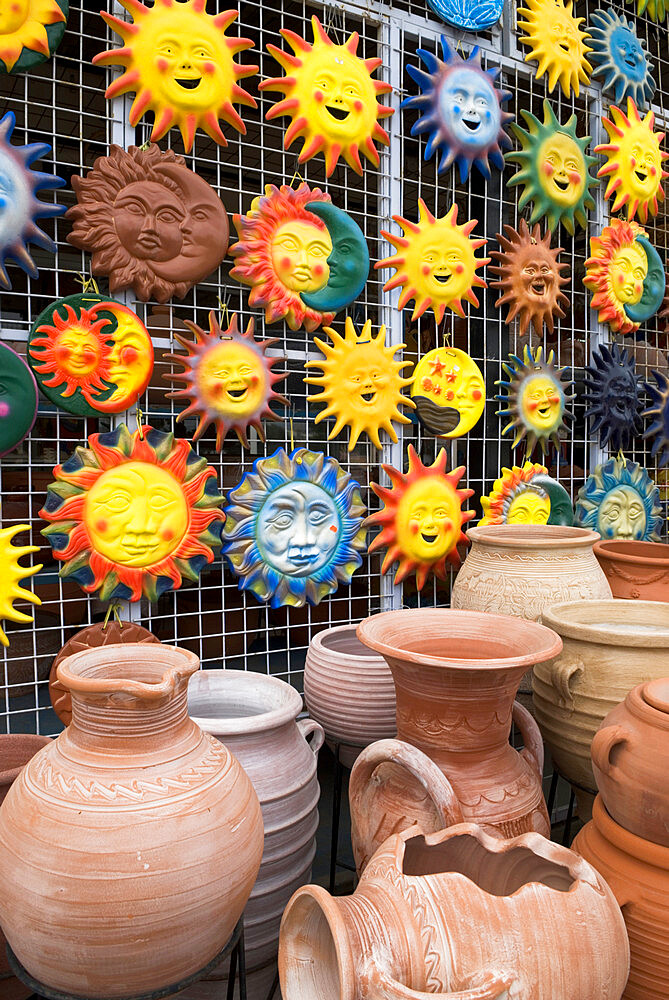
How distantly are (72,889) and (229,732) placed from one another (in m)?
0.45

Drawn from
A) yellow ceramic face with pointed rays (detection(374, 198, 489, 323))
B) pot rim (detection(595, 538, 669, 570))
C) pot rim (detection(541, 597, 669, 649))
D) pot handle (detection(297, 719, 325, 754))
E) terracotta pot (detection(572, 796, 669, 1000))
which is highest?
yellow ceramic face with pointed rays (detection(374, 198, 489, 323))

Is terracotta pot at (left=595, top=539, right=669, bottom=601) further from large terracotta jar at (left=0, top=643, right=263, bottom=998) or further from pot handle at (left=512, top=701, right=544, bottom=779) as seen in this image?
large terracotta jar at (left=0, top=643, right=263, bottom=998)

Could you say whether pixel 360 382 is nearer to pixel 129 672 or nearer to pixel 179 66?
pixel 179 66

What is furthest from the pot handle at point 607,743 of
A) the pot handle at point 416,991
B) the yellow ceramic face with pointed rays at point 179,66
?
the yellow ceramic face with pointed rays at point 179,66

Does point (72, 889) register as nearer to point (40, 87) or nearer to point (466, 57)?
point (466, 57)

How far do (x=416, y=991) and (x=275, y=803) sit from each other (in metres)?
0.57

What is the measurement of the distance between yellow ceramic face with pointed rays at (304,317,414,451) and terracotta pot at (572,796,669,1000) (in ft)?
4.54

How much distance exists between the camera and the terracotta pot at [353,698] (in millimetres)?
1646

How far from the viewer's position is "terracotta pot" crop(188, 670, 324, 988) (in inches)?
51.9

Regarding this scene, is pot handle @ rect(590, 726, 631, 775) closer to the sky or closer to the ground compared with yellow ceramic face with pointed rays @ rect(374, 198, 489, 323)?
closer to the ground

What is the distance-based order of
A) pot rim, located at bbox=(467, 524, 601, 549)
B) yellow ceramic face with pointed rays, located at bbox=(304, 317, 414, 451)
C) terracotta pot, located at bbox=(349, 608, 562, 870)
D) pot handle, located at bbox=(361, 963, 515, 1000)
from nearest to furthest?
pot handle, located at bbox=(361, 963, 515, 1000), terracotta pot, located at bbox=(349, 608, 562, 870), pot rim, located at bbox=(467, 524, 601, 549), yellow ceramic face with pointed rays, located at bbox=(304, 317, 414, 451)

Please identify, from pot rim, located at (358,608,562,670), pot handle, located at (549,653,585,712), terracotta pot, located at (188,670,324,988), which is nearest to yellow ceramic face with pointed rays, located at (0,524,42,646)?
terracotta pot, located at (188,670,324,988)

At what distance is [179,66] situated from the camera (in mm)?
1855

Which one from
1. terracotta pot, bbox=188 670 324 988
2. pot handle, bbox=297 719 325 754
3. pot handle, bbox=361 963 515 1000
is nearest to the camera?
pot handle, bbox=361 963 515 1000
